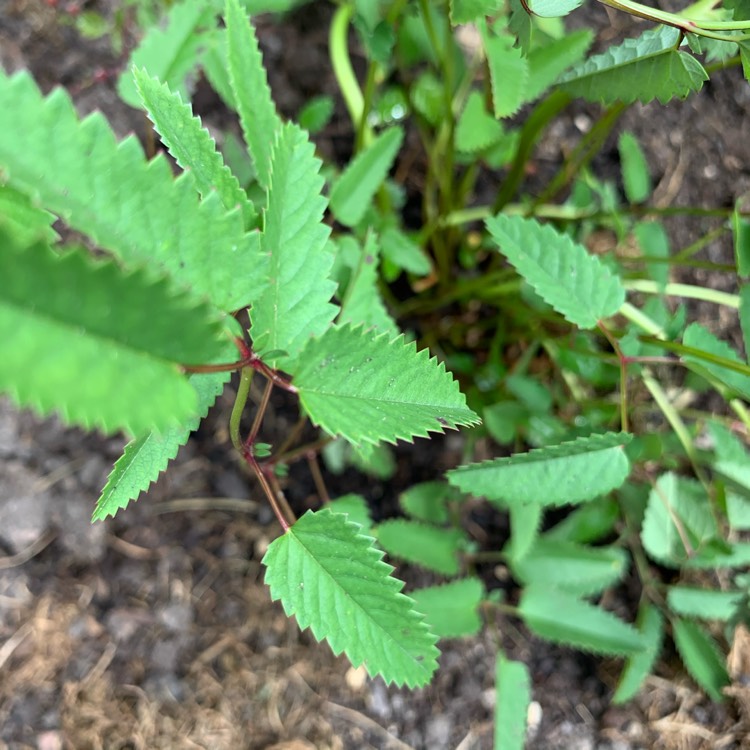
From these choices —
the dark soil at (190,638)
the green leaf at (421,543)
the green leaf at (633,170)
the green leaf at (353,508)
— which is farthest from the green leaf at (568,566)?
the green leaf at (633,170)

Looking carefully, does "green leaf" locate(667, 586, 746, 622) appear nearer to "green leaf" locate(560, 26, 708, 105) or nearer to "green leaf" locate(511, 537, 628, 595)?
"green leaf" locate(511, 537, 628, 595)

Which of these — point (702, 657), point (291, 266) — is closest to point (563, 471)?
point (291, 266)

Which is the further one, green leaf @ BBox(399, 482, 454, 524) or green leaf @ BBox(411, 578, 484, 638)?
green leaf @ BBox(399, 482, 454, 524)

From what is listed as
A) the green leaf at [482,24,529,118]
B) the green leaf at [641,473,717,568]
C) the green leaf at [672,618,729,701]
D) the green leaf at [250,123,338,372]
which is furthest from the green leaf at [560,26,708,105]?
the green leaf at [672,618,729,701]

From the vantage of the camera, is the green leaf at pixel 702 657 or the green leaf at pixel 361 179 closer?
the green leaf at pixel 361 179

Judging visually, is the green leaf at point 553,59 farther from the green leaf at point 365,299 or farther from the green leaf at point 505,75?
the green leaf at point 365,299

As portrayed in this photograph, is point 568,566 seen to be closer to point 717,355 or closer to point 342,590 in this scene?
point 717,355
